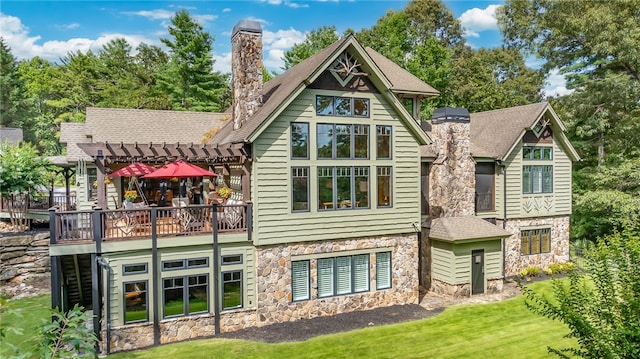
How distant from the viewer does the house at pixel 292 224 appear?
10797mm

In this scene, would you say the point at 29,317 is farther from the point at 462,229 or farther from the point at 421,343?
the point at 462,229

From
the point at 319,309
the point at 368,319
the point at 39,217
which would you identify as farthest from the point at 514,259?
the point at 39,217

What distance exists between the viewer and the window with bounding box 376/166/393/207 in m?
13.5

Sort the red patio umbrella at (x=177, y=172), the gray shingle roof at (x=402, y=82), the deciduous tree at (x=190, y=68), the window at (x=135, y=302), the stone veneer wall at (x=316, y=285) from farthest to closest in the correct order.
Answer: the deciduous tree at (x=190, y=68) < the gray shingle roof at (x=402, y=82) < the stone veneer wall at (x=316, y=285) < the red patio umbrella at (x=177, y=172) < the window at (x=135, y=302)

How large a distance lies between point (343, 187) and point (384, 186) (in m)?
1.53

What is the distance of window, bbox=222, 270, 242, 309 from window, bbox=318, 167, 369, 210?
10.7 feet

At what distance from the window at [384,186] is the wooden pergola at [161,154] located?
4.33 meters

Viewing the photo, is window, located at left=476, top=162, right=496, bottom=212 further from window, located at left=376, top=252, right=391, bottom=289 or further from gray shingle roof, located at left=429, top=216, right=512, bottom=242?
window, located at left=376, top=252, right=391, bottom=289

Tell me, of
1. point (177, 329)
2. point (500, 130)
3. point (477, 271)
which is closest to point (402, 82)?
point (500, 130)

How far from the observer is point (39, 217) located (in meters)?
19.3

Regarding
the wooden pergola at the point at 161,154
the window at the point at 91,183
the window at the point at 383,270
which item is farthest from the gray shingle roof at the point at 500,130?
the window at the point at 91,183

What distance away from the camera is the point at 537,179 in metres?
18.4

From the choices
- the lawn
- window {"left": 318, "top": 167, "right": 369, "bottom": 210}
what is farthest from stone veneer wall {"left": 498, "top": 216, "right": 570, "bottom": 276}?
window {"left": 318, "top": 167, "right": 369, "bottom": 210}

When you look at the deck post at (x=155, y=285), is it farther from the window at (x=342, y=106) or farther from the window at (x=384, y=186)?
the window at (x=384, y=186)
